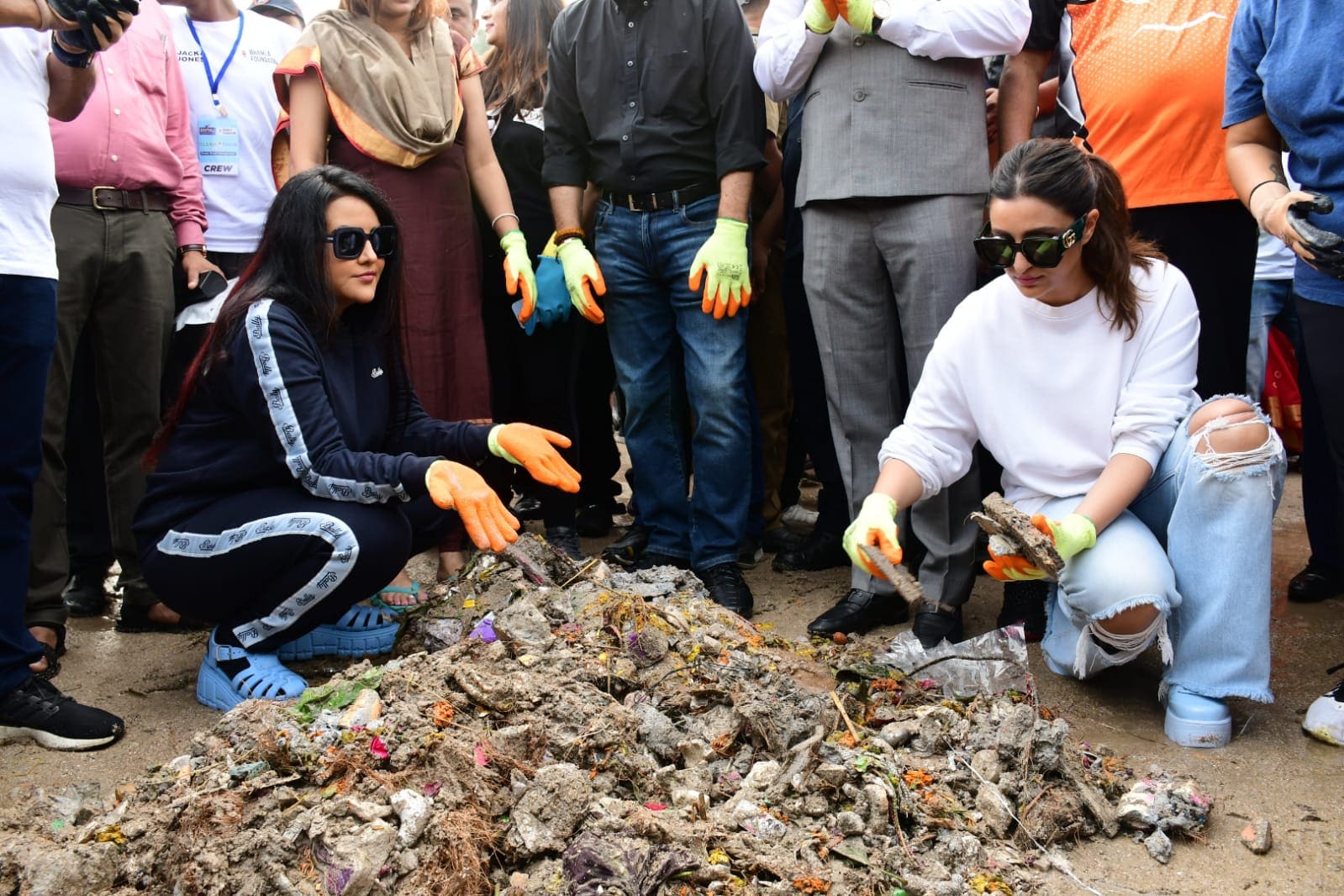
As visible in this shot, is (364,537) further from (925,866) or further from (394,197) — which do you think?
(925,866)

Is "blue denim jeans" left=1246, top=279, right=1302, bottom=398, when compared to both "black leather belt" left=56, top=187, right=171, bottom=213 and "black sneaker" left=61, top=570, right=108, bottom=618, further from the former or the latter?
"black sneaker" left=61, top=570, right=108, bottom=618

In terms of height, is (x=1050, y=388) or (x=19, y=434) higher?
(x=1050, y=388)

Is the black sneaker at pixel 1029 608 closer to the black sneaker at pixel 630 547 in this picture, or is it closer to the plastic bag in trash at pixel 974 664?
the plastic bag in trash at pixel 974 664

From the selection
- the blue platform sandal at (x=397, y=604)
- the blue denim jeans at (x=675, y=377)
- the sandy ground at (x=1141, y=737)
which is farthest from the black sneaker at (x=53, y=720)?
the blue denim jeans at (x=675, y=377)

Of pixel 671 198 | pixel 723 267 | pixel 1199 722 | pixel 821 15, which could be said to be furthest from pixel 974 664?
pixel 821 15

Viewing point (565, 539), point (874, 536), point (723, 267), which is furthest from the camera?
point (565, 539)

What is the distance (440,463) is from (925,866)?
1380 mm

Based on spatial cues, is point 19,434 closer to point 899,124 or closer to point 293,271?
point 293,271

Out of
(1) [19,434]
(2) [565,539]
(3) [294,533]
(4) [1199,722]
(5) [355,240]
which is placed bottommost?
(2) [565,539]

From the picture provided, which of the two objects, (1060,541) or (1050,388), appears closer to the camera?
(1060,541)

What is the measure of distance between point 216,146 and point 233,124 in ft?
0.31

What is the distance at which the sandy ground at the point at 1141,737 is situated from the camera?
79.5 inches

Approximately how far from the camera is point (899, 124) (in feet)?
9.91

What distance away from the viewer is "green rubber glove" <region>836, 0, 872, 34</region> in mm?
2965
